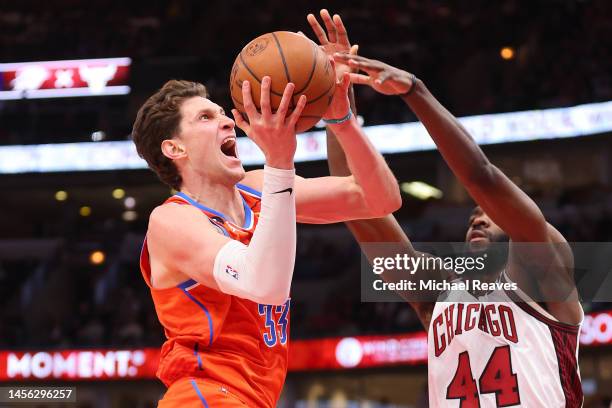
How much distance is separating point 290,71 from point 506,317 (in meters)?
1.70

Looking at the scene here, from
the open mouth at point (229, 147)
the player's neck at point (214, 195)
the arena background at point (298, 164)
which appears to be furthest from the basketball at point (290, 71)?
the arena background at point (298, 164)

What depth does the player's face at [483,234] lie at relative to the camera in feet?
13.6

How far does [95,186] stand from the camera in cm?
2003

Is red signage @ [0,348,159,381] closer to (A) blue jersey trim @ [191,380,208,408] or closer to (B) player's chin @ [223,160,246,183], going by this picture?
(B) player's chin @ [223,160,246,183]

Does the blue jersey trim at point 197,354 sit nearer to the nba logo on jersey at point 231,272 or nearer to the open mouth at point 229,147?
the nba logo on jersey at point 231,272

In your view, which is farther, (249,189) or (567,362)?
(567,362)

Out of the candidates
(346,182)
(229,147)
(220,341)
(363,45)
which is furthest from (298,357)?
(220,341)

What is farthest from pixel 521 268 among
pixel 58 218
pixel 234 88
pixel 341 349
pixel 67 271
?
pixel 58 218

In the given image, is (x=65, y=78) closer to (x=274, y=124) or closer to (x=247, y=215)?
(x=247, y=215)

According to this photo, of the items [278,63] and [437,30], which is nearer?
[278,63]

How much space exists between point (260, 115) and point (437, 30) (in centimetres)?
1799

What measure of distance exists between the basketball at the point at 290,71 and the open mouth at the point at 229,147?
242 mm

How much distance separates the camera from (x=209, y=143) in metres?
3.17

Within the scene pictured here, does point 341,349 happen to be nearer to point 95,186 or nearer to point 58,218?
point 95,186
